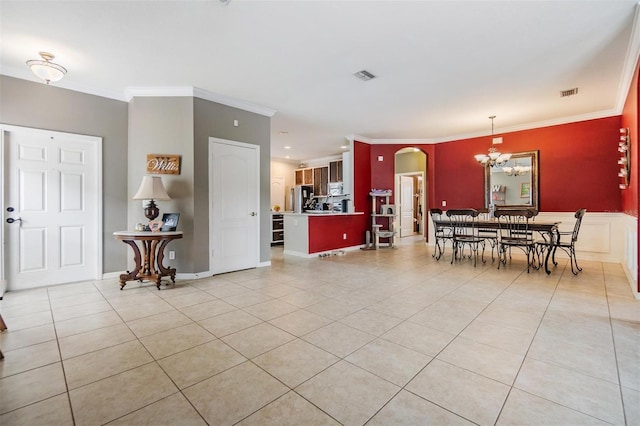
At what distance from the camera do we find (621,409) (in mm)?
1494

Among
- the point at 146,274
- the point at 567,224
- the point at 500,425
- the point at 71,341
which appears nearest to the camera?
the point at 500,425

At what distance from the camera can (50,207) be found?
3.84m

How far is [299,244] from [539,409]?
510 centimetres

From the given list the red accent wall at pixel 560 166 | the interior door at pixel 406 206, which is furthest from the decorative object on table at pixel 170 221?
Result: the interior door at pixel 406 206

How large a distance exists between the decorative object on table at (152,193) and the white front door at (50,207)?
872 millimetres

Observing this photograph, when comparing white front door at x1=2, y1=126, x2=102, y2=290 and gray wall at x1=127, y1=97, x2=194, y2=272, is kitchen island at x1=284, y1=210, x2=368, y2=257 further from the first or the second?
white front door at x1=2, y1=126, x2=102, y2=290

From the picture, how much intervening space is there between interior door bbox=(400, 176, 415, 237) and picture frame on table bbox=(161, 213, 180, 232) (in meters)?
6.69

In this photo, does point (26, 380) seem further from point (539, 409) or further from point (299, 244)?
point (299, 244)

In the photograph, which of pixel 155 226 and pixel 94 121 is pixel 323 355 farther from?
pixel 94 121

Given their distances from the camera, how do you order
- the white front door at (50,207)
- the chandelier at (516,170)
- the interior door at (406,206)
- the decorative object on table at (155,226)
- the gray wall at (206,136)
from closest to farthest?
the white front door at (50,207)
the decorative object on table at (155,226)
the gray wall at (206,136)
the chandelier at (516,170)
the interior door at (406,206)

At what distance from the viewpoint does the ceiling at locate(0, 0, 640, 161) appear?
99.7 inches

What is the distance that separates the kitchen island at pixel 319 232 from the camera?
20.3ft

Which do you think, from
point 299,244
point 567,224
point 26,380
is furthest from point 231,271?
point 567,224

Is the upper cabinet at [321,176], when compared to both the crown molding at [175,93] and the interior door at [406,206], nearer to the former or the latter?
the interior door at [406,206]
